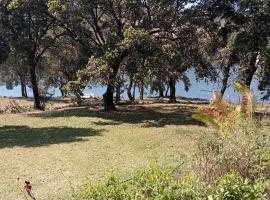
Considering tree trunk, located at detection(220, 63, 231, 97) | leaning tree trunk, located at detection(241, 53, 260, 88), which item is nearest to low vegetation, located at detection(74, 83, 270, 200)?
leaning tree trunk, located at detection(241, 53, 260, 88)

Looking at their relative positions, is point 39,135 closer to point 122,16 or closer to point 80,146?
point 80,146

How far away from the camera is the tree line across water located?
22.9 meters

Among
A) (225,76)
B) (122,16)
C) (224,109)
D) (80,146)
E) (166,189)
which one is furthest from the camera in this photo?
(225,76)

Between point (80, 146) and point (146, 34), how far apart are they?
27.6 ft

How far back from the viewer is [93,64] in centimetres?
2297

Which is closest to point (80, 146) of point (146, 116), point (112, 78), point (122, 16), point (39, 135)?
point (39, 135)

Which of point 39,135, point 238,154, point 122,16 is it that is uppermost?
point 122,16

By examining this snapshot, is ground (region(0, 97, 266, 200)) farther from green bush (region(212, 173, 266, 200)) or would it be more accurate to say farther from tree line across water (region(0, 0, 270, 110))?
Answer: green bush (region(212, 173, 266, 200))

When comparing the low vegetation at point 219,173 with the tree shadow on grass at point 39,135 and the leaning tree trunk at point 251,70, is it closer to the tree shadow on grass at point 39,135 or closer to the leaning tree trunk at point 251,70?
the tree shadow on grass at point 39,135

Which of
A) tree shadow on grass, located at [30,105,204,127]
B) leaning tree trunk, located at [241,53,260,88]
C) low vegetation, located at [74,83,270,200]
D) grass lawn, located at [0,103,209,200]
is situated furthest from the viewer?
leaning tree trunk, located at [241,53,260,88]

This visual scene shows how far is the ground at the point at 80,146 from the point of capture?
1057 cm

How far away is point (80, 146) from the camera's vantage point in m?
15.3

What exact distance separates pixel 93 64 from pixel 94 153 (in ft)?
31.8

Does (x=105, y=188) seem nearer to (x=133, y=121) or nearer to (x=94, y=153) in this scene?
(x=94, y=153)
